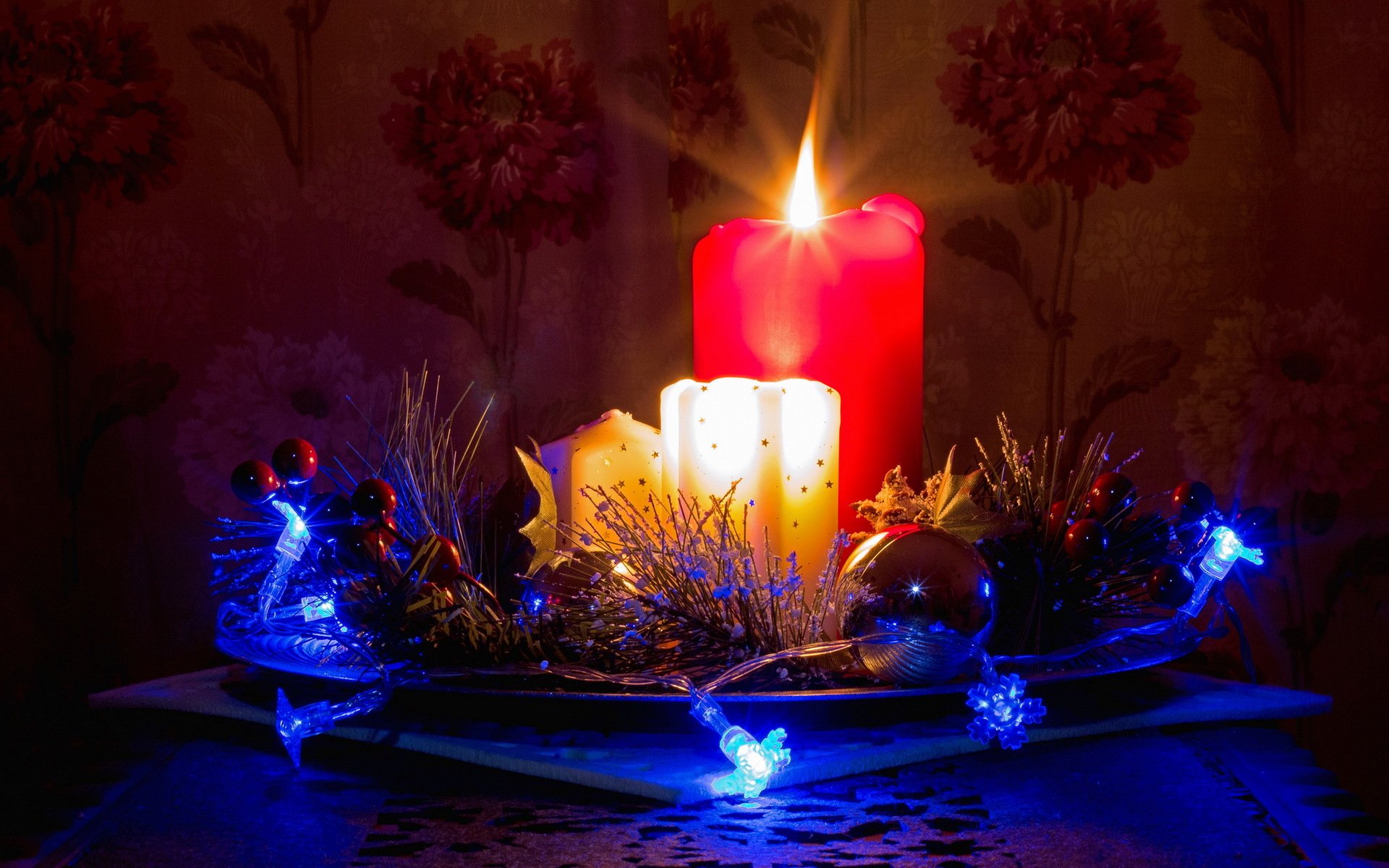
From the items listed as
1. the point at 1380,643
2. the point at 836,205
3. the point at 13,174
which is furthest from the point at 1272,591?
the point at 13,174

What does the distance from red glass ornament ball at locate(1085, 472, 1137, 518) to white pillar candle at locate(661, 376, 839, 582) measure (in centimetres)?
15

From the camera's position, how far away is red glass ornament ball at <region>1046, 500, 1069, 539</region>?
0.59 m

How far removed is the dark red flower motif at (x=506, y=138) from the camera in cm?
104

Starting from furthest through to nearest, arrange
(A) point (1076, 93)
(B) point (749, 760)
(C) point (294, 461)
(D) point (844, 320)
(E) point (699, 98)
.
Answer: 1. (E) point (699, 98)
2. (A) point (1076, 93)
3. (D) point (844, 320)
4. (C) point (294, 461)
5. (B) point (749, 760)

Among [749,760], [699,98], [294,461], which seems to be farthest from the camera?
[699,98]

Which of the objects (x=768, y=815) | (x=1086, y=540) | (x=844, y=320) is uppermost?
(x=844, y=320)

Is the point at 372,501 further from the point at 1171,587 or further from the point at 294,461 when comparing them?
the point at 1171,587

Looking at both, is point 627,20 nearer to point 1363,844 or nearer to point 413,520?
point 413,520

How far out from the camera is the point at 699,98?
3.53ft

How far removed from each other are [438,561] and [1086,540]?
33 centimetres

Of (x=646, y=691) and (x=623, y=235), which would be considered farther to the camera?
(x=623, y=235)

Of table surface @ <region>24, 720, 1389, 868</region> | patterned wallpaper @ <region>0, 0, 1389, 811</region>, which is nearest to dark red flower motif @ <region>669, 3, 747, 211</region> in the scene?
patterned wallpaper @ <region>0, 0, 1389, 811</region>

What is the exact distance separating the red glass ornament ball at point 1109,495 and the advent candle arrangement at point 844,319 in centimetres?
13

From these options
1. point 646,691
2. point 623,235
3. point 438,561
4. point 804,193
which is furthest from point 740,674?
point 623,235
